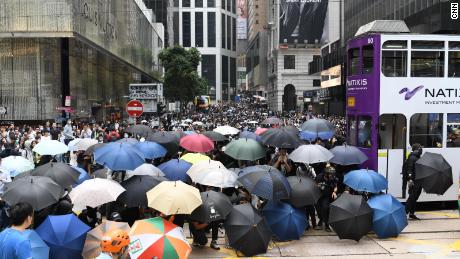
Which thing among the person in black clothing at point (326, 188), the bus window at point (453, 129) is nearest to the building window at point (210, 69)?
the bus window at point (453, 129)

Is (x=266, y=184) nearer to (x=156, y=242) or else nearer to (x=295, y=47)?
(x=156, y=242)

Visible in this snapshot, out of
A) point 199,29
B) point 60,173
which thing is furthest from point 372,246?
point 199,29

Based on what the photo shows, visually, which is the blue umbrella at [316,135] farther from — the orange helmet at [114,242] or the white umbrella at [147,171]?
the orange helmet at [114,242]

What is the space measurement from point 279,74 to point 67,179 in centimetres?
7303

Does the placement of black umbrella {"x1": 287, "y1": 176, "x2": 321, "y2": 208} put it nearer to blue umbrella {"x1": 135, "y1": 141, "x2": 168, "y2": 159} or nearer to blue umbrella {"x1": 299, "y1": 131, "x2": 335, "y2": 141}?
blue umbrella {"x1": 135, "y1": 141, "x2": 168, "y2": 159}

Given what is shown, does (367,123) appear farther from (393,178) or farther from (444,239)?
(444,239)

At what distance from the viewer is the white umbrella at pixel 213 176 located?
9.34 metres

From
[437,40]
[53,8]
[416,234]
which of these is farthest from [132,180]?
[53,8]

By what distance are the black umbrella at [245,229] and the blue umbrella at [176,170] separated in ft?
6.27

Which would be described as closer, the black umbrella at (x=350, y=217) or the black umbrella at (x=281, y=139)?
the black umbrella at (x=350, y=217)

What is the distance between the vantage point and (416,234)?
1080 centimetres

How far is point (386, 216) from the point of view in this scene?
1021 centimetres

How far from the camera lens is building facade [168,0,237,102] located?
6344 inches

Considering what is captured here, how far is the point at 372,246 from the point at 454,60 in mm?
5176
